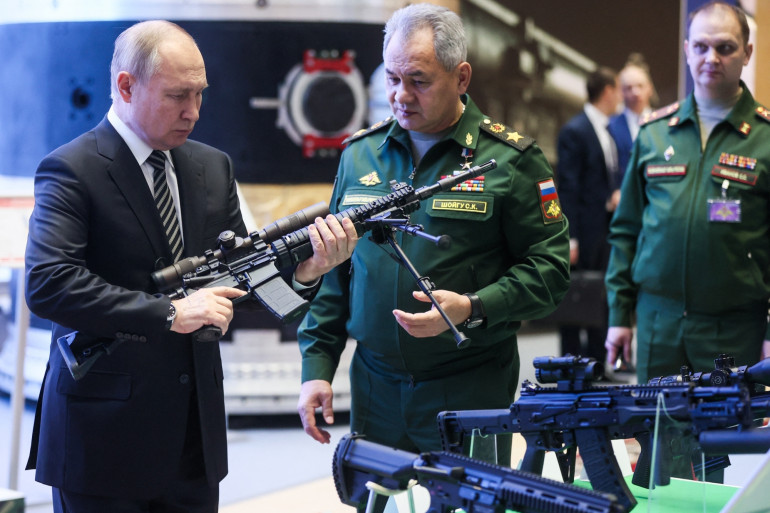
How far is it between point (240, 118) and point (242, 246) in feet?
8.58

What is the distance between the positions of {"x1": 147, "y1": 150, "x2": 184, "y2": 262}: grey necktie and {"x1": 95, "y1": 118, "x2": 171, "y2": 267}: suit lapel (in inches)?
0.7

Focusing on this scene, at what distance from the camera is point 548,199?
2.59 m

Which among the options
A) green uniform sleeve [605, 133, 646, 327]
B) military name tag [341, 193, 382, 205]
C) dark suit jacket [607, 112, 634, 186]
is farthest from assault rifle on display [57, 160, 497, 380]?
dark suit jacket [607, 112, 634, 186]

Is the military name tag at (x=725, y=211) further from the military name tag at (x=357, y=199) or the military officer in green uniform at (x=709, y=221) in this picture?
the military name tag at (x=357, y=199)

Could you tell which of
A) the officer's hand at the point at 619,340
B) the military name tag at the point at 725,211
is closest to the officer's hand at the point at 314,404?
the officer's hand at the point at 619,340

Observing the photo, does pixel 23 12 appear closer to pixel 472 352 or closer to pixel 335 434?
pixel 335 434

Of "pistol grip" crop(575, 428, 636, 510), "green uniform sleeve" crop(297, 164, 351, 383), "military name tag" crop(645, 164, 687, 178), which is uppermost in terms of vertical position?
"military name tag" crop(645, 164, 687, 178)

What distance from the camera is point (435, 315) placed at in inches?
92.3

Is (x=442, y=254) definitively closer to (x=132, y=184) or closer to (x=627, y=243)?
(x=132, y=184)

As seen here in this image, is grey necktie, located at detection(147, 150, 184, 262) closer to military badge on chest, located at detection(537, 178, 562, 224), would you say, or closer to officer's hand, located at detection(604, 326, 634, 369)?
military badge on chest, located at detection(537, 178, 562, 224)

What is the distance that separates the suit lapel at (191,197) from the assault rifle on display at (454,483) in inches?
27.0

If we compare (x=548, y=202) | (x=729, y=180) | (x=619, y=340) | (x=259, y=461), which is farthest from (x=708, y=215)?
(x=259, y=461)

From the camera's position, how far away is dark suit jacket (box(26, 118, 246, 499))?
7.04ft

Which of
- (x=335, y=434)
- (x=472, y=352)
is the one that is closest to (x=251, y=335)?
(x=335, y=434)
